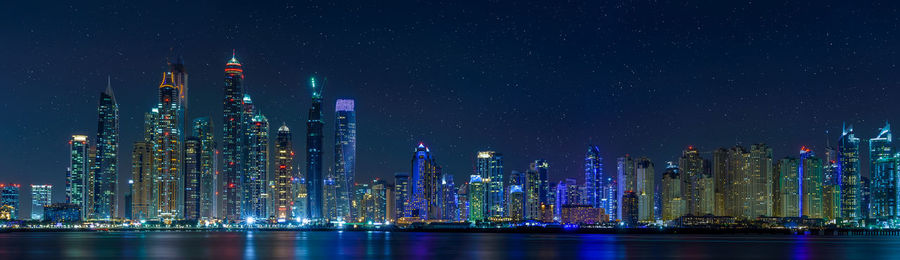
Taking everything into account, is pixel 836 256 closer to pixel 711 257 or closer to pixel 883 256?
pixel 883 256

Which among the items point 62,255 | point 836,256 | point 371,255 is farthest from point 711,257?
point 62,255

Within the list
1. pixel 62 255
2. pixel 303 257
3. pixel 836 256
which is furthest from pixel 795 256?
pixel 62 255

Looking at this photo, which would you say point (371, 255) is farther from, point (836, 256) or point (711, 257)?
point (836, 256)

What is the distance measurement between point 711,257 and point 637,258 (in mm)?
7320

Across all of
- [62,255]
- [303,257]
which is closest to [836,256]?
[303,257]

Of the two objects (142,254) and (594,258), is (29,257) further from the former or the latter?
(594,258)

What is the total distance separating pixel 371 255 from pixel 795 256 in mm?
41767

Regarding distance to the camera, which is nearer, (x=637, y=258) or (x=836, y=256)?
(x=637, y=258)

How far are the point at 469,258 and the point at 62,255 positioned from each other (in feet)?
136

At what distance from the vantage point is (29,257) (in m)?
87.9

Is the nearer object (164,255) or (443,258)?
(443,258)

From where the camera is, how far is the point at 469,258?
86938 millimetres

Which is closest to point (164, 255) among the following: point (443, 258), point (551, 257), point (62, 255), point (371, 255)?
point (62, 255)

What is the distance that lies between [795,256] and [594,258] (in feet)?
69.0
